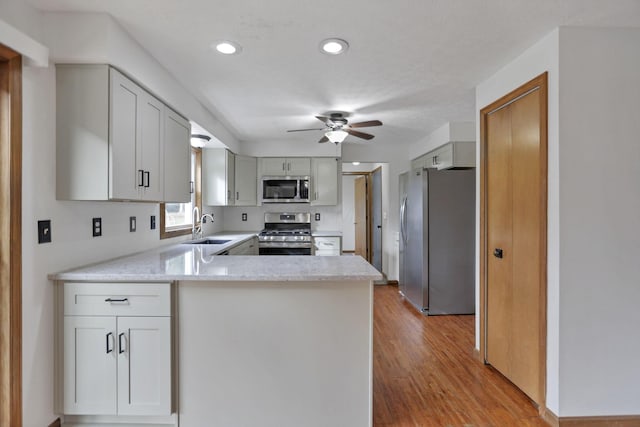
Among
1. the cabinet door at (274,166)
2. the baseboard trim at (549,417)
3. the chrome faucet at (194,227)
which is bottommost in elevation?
the baseboard trim at (549,417)

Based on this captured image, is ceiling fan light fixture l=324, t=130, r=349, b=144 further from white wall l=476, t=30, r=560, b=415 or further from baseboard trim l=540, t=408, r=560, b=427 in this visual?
baseboard trim l=540, t=408, r=560, b=427

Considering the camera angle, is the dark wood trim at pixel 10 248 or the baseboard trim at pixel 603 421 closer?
the dark wood trim at pixel 10 248

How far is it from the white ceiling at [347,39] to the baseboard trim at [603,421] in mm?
2238

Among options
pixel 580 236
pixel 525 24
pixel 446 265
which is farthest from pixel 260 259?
pixel 446 265

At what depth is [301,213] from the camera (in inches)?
208

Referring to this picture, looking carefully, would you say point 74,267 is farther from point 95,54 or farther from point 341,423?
point 341,423

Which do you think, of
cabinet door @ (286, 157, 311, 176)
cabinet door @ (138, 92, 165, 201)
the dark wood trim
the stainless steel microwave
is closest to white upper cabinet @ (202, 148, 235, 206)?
the stainless steel microwave

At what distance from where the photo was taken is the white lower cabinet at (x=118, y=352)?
1783 millimetres

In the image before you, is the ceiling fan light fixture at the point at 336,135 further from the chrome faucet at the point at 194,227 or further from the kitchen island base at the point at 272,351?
the kitchen island base at the point at 272,351

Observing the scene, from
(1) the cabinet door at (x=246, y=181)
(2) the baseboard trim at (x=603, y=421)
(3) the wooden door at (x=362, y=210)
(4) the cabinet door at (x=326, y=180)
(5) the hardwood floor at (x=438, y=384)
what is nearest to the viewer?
(2) the baseboard trim at (x=603, y=421)

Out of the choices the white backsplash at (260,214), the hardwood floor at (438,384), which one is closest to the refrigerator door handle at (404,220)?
the white backsplash at (260,214)

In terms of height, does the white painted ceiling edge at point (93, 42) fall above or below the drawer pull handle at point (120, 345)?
above

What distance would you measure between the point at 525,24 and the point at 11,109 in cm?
272

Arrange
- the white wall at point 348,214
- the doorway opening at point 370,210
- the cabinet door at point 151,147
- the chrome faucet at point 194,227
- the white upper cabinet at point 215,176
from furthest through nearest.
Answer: the white wall at point 348,214 < the doorway opening at point 370,210 < the white upper cabinet at point 215,176 < the chrome faucet at point 194,227 < the cabinet door at point 151,147
